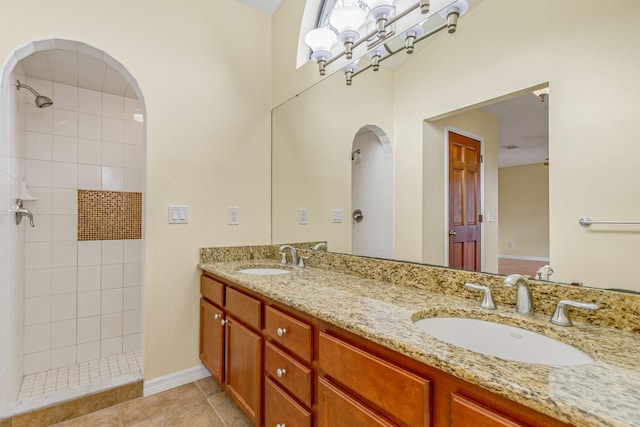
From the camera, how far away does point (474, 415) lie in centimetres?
63

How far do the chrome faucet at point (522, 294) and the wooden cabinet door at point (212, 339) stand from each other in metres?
1.42

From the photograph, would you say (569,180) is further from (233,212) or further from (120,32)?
(120,32)

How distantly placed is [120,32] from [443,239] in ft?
6.86

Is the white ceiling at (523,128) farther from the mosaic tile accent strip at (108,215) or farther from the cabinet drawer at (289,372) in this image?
the mosaic tile accent strip at (108,215)

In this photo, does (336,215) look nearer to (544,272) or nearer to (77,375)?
(544,272)

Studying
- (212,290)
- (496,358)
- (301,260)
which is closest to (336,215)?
(301,260)

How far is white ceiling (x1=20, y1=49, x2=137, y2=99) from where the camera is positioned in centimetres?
197

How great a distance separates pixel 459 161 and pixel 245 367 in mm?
1357

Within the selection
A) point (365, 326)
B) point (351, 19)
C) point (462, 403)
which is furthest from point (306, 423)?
point (351, 19)

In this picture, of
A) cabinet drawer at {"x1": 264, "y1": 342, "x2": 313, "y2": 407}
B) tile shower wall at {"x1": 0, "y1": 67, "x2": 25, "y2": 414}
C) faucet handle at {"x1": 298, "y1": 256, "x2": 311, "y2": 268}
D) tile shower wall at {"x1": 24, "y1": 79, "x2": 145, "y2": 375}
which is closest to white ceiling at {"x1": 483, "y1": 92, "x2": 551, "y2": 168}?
cabinet drawer at {"x1": 264, "y1": 342, "x2": 313, "y2": 407}

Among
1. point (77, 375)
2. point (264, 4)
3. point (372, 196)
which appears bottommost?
point (77, 375)

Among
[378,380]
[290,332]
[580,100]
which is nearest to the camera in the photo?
[378,380]

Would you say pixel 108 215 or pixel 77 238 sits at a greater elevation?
pixel 108 215

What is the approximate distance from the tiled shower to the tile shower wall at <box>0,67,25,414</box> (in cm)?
4
